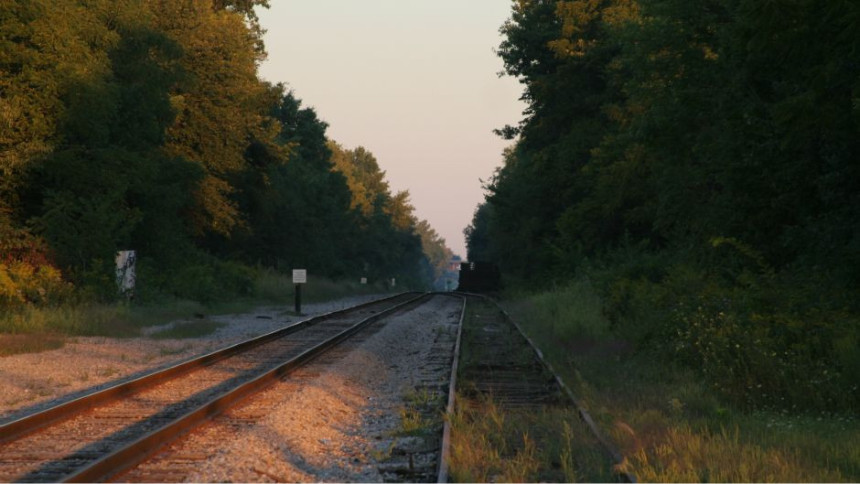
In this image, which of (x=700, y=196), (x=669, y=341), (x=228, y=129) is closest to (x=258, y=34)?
(x=228, y=129)

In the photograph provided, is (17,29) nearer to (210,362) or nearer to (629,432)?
(210,362)

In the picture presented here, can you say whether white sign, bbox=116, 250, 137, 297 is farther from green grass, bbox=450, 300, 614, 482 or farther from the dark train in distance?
the dark train in distance

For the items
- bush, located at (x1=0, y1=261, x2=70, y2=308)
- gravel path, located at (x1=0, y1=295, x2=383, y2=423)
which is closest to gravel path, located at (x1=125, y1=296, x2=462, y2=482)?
gravel path, located at (x1=0, y1=295, x2=383, y2=423)

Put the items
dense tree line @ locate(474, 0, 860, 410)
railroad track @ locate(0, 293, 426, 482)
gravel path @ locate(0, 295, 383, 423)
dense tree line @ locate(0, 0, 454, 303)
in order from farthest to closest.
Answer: dense tree line @ locate(0, 0, 454, 303) → gravel path @ locate(0, 295, 383, 423) → dense tree line @ locate(474, 0, 860, 410) → railroad track @ locate(0, 293, 426, 482)

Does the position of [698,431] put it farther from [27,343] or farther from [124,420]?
[27,343]

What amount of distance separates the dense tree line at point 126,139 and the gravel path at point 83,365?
214 inches

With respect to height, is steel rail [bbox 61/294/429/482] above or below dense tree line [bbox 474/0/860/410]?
below

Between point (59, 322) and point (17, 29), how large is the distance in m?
9.39

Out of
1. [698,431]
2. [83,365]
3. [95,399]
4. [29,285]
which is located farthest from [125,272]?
[698,431]

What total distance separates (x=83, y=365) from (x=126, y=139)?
1782cm

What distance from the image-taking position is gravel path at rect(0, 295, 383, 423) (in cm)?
1216

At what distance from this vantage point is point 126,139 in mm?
31766

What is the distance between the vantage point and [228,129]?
40469 mm

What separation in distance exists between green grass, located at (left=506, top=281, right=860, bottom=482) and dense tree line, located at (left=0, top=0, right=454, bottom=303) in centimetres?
1713
